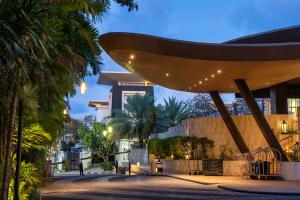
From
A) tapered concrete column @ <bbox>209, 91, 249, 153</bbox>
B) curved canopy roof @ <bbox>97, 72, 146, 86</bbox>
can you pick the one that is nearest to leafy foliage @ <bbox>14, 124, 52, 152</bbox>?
tapered concrete column @ <bbox>209, 91, 249, 153</bbox>

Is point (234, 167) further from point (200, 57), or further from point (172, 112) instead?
point (172, 112)

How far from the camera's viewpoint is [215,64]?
22984 millimetres

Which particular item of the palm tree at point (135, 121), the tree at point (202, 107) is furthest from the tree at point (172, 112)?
the tree at point (202, 107)

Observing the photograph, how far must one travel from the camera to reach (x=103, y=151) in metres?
55.9

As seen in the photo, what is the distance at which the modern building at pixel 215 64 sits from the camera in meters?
20.5

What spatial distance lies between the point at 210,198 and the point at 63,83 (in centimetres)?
780

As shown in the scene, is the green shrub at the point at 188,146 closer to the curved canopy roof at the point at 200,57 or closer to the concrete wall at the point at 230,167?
the concrete wall at the point at 230,167

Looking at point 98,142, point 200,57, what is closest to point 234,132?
point 200,57

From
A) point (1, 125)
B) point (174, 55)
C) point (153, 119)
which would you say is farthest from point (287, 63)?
point (153, 119)

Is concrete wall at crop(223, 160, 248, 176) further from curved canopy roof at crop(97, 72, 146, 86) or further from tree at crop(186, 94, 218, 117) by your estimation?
curved canopy roof at crop(97, 72, 146, 86)

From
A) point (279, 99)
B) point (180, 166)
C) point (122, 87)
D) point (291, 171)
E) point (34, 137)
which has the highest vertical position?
point (122, 87)

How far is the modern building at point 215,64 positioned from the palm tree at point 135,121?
17836 mm

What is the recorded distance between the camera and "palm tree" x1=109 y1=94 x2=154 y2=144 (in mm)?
49875

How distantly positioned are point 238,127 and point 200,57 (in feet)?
37.5
